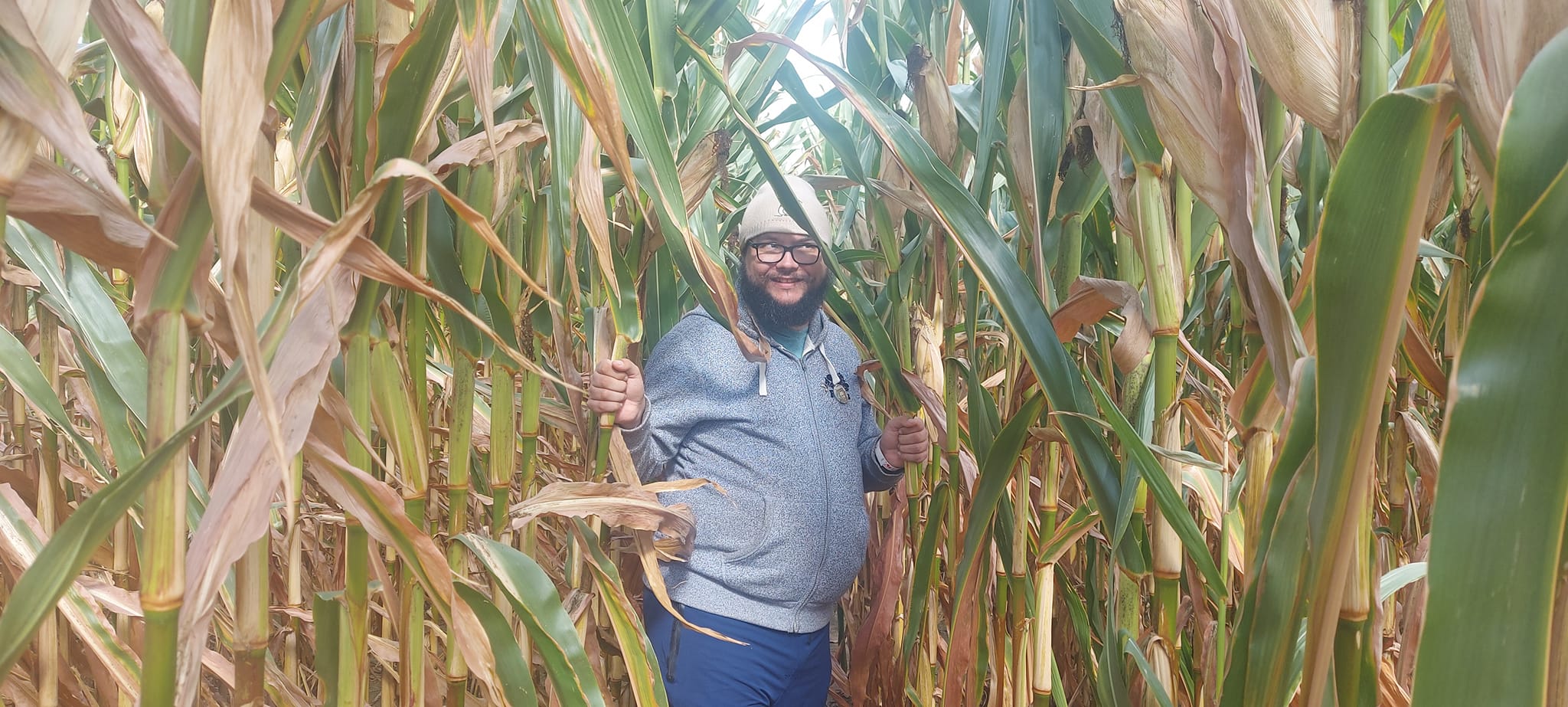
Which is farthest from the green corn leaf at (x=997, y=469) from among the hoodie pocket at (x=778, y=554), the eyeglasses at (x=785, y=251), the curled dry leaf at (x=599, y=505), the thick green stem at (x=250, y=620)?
the eyeglasses at (x=785, y=251)

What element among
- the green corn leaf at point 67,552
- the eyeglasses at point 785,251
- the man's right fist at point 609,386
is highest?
the eyeglasses at point 785,251

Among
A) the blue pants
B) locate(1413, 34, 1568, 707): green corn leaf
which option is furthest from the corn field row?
Answer: the blue pants

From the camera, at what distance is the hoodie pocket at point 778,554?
127 cm

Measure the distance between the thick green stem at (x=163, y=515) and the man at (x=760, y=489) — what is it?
861mm

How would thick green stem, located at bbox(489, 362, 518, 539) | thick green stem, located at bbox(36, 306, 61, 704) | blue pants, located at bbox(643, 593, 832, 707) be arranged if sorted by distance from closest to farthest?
thick green stem, located at bbox(489, 362, 518, 539)
thick green stem, located at bbox(36, 306, 61, 704)
blue pants, located at bbox(643, 593, 832, 707)

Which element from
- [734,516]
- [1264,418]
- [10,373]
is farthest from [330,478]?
[734,516]

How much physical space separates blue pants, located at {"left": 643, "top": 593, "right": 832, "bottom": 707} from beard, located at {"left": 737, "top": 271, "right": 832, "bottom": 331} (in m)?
0.48

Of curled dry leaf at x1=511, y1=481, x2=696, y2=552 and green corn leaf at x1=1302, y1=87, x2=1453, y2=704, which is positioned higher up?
green corn leaf at x1=1302, y1=87, x2=1453, y2=704

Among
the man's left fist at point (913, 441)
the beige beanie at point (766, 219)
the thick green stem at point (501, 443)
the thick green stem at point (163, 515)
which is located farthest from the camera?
the beige beanie at point (766, 219)

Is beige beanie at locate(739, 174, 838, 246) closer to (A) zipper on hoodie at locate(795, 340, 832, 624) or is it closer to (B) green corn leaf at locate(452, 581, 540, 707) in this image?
(A) zipper on hoodie at locate(795, 340, 832, 624)

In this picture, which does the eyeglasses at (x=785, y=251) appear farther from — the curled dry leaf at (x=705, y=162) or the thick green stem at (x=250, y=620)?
the thick green stem at (x=250, y=620)

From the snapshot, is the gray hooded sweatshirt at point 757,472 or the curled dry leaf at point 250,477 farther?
the gray hooded sweatshirt at point 757,472

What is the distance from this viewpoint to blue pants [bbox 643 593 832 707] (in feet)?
4.06

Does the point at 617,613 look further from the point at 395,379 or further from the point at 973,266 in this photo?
the point at 973,266
